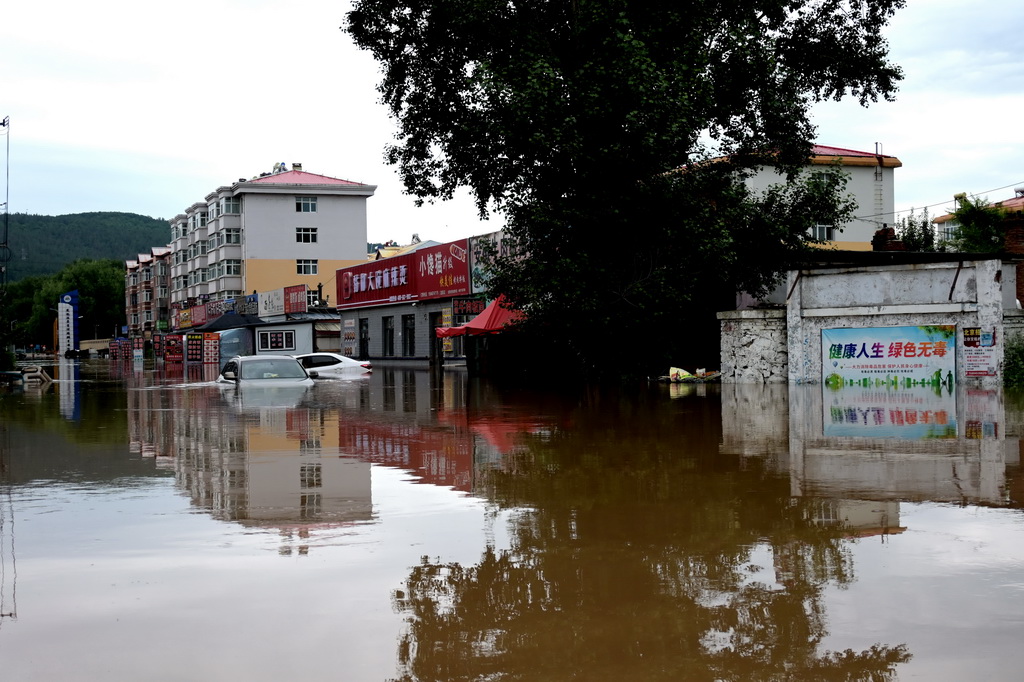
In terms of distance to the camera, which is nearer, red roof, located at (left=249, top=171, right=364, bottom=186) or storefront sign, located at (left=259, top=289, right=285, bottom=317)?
storefront sign, located at (left=259, top=289, right=285, bottom=317)

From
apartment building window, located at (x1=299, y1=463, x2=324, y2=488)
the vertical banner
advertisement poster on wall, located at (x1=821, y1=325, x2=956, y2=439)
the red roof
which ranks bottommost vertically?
apartment building window, located at (x1=299, y1=463, x2=324, y2=488)

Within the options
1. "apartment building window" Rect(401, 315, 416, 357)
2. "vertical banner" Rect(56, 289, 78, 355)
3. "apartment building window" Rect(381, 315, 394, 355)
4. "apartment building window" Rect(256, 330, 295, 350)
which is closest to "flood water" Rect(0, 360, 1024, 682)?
"apartment building window" Rect(401, 315, 416, 357)

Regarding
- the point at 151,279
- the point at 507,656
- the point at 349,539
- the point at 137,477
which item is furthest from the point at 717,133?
the point at 151,279

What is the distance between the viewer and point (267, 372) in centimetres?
2506

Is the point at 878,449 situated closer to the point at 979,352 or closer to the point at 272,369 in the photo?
the point at 979,352

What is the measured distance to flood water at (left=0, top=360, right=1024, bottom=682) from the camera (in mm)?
4316

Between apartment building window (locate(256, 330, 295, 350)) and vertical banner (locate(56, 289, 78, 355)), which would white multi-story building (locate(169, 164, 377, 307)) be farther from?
apartment building window (locate(256, 330, 295, 350))

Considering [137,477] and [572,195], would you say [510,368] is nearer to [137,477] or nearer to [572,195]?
[572,195]

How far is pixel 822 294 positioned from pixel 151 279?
367 ft

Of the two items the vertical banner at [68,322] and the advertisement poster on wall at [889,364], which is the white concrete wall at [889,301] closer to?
the advertisement poster on wall at [889,364]

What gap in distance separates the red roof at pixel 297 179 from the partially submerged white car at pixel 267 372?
63537 mm

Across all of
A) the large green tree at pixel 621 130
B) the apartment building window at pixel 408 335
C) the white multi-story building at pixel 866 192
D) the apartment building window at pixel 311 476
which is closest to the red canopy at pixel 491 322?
the large green tree at pixel 621 130

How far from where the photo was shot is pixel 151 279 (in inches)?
4857

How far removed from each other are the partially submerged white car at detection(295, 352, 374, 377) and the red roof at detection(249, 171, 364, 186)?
52.3 m
